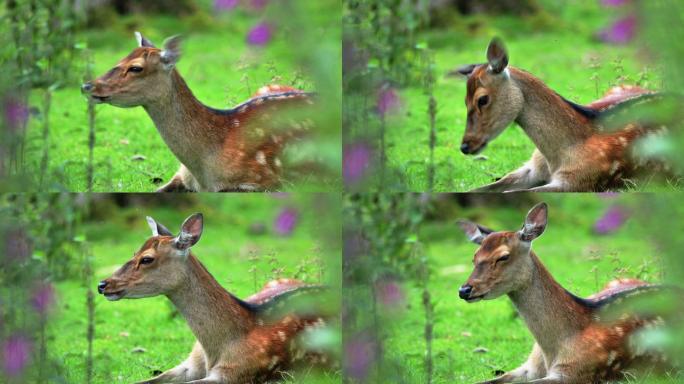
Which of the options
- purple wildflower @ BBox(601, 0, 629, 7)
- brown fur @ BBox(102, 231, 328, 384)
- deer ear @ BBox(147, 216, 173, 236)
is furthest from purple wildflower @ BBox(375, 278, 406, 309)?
purple wildflower @ BBox(601, 0, 629, 7)

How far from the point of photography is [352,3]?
4.38m

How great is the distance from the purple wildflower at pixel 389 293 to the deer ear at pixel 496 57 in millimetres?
936

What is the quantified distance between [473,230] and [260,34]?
49.7 inches

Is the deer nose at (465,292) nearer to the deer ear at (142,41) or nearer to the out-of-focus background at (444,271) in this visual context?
the out-of-focus background at (444,271)

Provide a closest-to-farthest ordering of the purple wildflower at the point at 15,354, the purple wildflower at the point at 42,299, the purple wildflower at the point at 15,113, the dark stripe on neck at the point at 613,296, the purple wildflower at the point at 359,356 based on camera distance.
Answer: the dark stripe on neck at the point at 613,296, the purple wildflower at the point at 359,356, the purple wildflower at the point at 15,354, the purple wildflower at the point at 42,299, the purple wildflower at the point at 15,113

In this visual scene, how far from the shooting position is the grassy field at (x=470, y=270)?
436cm

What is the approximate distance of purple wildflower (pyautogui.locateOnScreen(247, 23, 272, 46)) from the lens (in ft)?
15.2

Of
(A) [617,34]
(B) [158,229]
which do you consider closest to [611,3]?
(A) [617,34]

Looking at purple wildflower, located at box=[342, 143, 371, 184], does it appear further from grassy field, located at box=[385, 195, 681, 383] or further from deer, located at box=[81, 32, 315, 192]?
grassy field, located at box=[385, 195, 681, 383]

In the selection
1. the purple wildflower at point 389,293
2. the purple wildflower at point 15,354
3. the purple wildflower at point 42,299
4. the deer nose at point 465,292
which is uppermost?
the deer nose at point 465,292

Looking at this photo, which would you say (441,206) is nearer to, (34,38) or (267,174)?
(267,174)

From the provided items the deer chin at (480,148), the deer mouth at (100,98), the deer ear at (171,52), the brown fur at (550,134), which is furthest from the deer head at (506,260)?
the deer mouth at (100,98)

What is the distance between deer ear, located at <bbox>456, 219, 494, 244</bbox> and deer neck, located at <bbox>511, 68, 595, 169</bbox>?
369mm

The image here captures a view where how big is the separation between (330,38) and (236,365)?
1.34m
